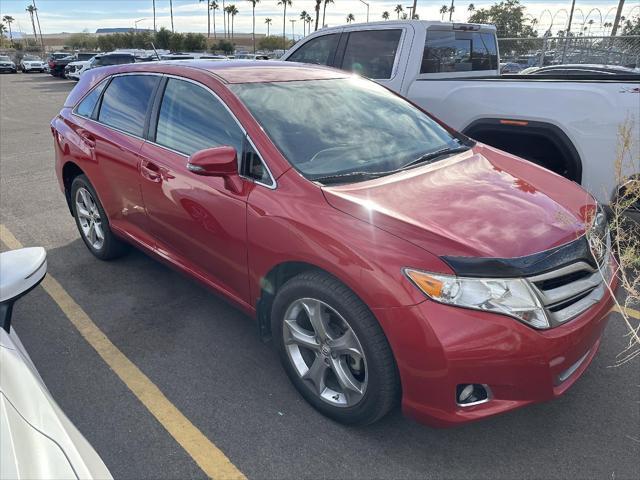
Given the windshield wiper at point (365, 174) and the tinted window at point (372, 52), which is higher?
the tinted window at point (372, 52)

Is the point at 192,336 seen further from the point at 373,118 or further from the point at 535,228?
the point at 535,228

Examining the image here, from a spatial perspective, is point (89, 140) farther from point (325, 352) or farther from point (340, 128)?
point (325, 352)

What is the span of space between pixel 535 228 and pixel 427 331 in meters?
0.76

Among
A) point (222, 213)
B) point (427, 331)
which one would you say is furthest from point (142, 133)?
point (427, 331)

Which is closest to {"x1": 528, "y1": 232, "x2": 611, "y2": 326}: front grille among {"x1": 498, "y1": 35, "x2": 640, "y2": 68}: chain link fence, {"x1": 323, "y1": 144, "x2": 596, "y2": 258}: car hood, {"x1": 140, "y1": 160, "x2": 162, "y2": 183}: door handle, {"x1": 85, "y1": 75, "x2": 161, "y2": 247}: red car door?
{"x1": 323, "y1": 144, "x2": 596, "y2": 258}: car hood

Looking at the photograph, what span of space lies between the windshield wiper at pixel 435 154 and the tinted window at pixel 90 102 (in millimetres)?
2831

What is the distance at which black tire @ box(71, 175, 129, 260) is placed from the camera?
13.8 ft

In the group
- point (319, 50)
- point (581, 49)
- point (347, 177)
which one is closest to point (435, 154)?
point (347, 177)

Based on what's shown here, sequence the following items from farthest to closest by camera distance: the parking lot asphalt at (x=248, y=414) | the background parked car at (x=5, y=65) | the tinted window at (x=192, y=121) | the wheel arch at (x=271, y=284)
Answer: the background parked car at (x=5, y=65), the tinted window at (x=192, y=121), the wheel arch at (x=271, y=284), the parking lot asphalt at (x=248, y=414)

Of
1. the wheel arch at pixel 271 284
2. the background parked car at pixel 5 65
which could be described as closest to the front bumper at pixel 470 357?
the wheel arch at pixel 271 284

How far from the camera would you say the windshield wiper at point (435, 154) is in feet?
9.73

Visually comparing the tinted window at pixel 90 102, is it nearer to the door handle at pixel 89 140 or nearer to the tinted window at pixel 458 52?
the door handle at pixel 89 140

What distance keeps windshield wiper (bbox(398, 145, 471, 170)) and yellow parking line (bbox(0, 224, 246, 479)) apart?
5.99ft

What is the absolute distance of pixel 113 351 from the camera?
10.6ft
